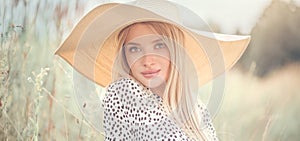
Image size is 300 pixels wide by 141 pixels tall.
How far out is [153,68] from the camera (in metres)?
1.93

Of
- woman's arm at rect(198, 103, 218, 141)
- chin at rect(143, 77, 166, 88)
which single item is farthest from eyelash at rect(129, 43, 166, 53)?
woman's arm at rect(198, 103, 218, 141)

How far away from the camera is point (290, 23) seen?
2188 millimetres

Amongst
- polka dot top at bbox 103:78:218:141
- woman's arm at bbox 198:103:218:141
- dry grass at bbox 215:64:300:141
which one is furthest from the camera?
dry grass at bbox 215:64:300:141

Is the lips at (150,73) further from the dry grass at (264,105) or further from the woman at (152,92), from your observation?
the dry grass at (264,105)

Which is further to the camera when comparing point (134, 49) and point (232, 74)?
point (232, 74)

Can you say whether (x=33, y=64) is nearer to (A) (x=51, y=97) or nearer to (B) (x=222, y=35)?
(A) (x=51, y=97)

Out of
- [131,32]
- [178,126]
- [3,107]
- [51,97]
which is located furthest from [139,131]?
[3,107]

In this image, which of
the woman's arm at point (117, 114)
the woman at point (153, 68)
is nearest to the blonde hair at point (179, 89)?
the woman at point (153, 68)

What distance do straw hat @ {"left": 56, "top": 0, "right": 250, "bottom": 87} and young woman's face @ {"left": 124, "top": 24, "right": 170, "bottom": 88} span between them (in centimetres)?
5

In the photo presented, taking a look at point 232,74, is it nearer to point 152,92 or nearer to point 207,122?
point 207,122

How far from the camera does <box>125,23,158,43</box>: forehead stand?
193cm

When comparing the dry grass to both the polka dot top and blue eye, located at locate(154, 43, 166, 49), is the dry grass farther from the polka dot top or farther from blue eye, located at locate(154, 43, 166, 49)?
blue eye, located at locate(154, 43, 166, 49)

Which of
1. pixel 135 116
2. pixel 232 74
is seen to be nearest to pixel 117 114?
pixel 135 116

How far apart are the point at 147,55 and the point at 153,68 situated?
5 centimetres
